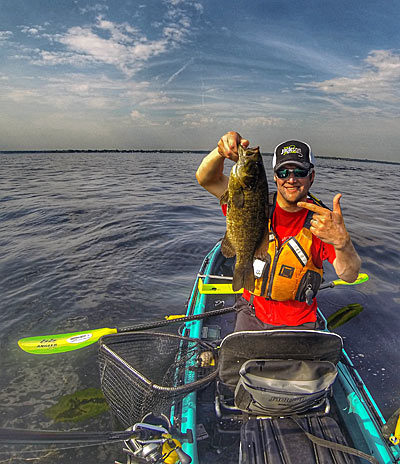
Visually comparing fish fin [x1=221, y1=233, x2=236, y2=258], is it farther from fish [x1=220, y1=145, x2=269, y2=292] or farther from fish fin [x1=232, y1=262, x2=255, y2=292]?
fish fin [x1=232, y1=262, x2=255, y2=292]

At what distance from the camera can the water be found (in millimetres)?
5250

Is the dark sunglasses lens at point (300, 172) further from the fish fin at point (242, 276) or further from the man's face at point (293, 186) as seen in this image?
the fish fin at point (242, 276)

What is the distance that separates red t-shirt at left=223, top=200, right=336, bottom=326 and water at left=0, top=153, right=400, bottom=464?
270 centimetres

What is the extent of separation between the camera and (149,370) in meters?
4.60

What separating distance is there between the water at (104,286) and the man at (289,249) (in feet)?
9.08

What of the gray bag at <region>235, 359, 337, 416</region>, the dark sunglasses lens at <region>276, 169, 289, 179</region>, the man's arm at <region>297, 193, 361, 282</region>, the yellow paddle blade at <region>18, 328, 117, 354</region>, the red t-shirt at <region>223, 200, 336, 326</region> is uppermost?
the dark sunglasses lens at <region>276, 169, 289, 179</region>

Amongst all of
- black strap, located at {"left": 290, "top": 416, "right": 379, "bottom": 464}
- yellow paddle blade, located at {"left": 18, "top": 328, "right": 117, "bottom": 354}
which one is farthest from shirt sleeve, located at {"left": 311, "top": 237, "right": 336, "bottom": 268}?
yellow paddle blade, located at {"left": 18, "top": 328, "right": 117, "bottom": 354}

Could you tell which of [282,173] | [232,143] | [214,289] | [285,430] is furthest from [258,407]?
[214,289]

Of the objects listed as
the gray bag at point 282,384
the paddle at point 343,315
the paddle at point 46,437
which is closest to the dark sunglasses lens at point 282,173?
the gray bag at point 282,384

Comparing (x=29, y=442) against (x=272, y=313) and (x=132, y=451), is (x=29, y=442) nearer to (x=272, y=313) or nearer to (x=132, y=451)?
(x=132, y=451)

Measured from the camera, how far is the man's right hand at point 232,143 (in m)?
2.82

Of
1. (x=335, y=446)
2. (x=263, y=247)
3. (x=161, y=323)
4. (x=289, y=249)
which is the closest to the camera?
(x=335, y=446)

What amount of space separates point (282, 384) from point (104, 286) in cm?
689

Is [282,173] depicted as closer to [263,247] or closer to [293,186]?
[293,186]
